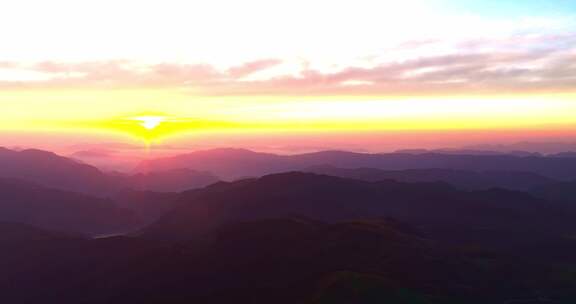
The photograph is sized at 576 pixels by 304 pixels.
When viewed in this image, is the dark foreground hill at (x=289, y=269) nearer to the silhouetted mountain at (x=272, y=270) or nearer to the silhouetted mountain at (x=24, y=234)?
the silhouetted mountain at (x=272, y=270)

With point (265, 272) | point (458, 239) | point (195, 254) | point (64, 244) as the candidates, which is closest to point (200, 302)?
point (265, 272)

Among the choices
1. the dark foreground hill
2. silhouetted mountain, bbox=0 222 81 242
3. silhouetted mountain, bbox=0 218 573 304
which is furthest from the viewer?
silhouetted mountain, bbox=0 222 81 242

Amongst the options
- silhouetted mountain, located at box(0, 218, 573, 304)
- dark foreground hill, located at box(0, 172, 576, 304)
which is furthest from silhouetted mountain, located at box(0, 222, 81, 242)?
silhouetted mountain, located at box(0, 218, 573, 304)

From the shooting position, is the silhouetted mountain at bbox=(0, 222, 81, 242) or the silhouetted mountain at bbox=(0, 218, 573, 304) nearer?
the silhouetted mountain at bbox=(0, 218, 573, 304)

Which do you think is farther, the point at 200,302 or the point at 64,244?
the point at 64,244

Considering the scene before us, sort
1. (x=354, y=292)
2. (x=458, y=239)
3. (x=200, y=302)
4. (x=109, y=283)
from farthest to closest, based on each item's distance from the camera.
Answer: (x=458, y=239) < (x=109, y=283) < (x=200, y=302) < (x=354, y=292)

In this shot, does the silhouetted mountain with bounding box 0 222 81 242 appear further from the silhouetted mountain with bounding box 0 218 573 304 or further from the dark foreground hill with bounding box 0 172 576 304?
the silhouetted mountain with bounding box 0 218 573 304

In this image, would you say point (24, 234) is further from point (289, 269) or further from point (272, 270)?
point (289, 269)

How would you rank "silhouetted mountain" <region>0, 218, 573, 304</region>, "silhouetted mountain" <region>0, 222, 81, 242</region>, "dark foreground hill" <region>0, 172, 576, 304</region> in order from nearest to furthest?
"silhouetted mountain" <region>0, 218, 573, 304</region>, "dark foreground hill" <region>0, 172, 576, 304</region>, "silhouetted mountain" <region>0, 222, 81, 242</region>

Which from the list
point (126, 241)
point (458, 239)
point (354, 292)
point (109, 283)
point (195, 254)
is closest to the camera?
point (354, 292)

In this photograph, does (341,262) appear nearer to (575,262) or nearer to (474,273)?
(474,273)

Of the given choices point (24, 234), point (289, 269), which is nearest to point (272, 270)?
point (289, 269)
